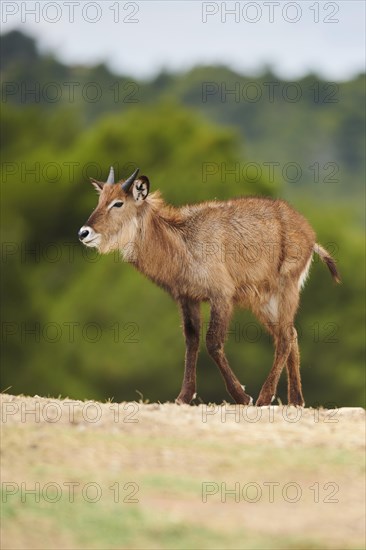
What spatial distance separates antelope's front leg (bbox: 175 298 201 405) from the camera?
643 inches

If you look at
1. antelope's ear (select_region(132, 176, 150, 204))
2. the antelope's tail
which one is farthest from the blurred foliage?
antelope's ear (select_region(132, 176, 150, 204))

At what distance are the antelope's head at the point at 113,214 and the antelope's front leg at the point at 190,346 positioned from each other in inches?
48.0

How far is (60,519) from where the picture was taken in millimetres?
12156

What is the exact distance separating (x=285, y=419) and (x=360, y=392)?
107 feet

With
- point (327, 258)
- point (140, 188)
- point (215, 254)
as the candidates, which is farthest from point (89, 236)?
point (327, 258)

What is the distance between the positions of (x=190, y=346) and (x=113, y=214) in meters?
1.87

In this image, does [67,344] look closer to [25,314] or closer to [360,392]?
[25,314]

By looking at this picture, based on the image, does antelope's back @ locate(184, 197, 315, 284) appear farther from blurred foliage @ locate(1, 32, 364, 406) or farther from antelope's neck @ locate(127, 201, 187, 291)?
blurred foliage @ locate(1, 32, 364, 406)

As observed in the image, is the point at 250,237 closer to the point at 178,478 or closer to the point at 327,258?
the point at 327,258

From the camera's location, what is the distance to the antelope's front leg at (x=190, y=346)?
53.6 ft

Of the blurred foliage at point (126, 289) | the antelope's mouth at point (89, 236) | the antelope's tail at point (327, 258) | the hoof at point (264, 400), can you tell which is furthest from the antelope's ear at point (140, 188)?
the blurred foliage at point (126, 289)

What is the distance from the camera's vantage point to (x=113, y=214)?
641 inches

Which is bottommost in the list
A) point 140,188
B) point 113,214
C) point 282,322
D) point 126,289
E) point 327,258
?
point 126,289

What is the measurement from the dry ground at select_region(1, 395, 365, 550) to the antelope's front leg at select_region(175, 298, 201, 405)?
1097mm
